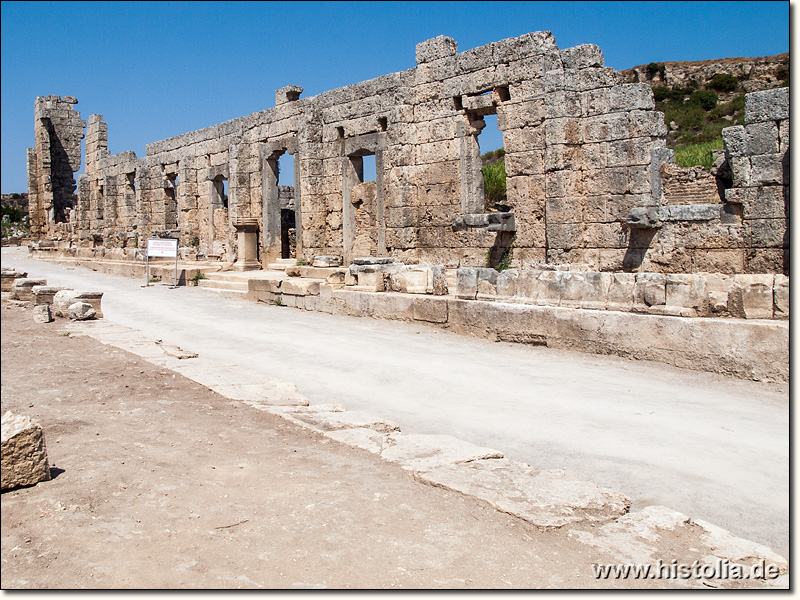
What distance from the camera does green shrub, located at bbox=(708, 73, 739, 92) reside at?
3619 cm

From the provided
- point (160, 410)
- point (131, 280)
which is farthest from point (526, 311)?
point (131, 280)

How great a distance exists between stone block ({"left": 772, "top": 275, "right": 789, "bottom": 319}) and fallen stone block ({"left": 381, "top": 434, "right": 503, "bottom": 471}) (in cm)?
380

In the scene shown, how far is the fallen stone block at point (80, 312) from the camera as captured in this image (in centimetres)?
1041

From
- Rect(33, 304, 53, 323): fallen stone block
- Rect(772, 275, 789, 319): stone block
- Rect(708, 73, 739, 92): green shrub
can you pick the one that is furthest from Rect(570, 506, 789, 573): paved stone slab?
Rect(708, 73, 739, 92): green shrub

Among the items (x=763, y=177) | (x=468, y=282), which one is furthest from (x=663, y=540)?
(x=763, y=177)

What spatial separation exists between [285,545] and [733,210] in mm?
9343

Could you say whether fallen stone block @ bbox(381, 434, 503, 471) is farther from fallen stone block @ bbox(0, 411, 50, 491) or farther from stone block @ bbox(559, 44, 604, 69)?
stone block @ bbox(559, 44, 604, 69)

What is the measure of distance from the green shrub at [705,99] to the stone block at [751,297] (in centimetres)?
3215

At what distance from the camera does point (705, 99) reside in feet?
116

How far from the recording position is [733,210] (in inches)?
399

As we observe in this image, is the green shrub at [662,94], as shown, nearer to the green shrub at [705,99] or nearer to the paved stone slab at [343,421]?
the green shrub at [705,99]

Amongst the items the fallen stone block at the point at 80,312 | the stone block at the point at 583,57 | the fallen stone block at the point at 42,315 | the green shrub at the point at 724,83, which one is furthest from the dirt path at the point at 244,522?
the green shrub at the point at 724,83

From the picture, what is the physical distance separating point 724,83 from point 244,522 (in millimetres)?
39750

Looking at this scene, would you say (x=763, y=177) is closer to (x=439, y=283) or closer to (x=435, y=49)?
(x=439, y=283)
